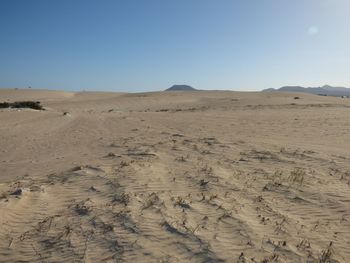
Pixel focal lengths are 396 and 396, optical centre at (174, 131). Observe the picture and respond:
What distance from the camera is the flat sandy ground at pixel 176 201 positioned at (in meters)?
5.88

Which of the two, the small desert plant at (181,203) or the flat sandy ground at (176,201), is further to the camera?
the small desert plant at (181,203)

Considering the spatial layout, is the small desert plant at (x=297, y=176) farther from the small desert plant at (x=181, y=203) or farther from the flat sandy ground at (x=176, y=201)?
the small desert plant at (x=181, y=203)

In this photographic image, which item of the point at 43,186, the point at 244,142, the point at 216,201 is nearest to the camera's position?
the point at 216,201

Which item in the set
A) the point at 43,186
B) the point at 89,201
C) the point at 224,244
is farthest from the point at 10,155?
the point at 224,244

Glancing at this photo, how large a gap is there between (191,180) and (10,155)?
729 cm

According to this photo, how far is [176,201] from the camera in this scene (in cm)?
791

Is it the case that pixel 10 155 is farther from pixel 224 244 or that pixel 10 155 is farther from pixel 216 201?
pixel 224 244

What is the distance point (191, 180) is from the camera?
31.3ft

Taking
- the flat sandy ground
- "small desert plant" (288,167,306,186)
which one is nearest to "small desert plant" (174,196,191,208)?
the flat sandy ground

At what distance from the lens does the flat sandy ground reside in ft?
19.3

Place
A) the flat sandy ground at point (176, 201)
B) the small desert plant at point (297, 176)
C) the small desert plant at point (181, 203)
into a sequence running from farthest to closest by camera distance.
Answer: the small desert plant at point (297, 176), the small desert plant at point (181, 203), the flat sandy ground at point (176, 201)

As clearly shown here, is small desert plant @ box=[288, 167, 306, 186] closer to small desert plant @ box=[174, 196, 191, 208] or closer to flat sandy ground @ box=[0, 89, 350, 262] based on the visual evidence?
flat sandy ground @ box=[0, 89, 350, 262]

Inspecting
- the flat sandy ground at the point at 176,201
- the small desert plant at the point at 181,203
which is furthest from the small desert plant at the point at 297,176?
the small desert plant at the point at 181,203

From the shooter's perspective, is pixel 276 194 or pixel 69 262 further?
pixel 276 194
